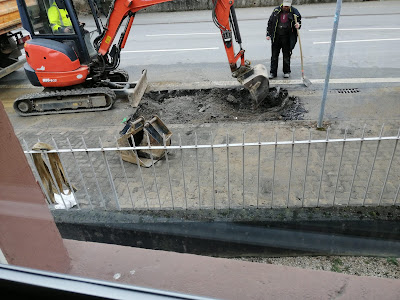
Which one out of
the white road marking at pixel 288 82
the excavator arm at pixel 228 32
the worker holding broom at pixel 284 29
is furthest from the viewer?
the white road marking at pixel 288 82

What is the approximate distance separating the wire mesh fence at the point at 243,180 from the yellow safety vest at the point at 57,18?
130 inches

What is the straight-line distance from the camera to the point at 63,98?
702 centimetres

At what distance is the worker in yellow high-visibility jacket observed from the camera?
650 centimetres

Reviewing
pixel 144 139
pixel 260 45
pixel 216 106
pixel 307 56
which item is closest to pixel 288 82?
pixel 216 106

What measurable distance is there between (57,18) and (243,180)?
5592 mm

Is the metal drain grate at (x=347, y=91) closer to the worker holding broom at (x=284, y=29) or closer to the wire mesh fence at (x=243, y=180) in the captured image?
the worker holding broom at (x=284, y=29)

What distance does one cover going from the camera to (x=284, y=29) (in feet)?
24.6

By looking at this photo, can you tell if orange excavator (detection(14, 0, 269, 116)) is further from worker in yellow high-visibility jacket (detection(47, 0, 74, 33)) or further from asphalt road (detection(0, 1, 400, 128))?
asphalt road (detection(0, 1, 400, 128))

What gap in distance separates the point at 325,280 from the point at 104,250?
1.84 m

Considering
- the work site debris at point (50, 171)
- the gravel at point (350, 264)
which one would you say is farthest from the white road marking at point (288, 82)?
the gravel at point (350, 264)

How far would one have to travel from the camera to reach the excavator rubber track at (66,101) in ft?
22.6

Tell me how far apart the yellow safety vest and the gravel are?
20.1 ft

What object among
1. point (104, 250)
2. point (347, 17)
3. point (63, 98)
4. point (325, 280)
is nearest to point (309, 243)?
point (325, 280)

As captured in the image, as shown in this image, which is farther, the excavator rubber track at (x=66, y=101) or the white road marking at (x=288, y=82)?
the white road marking at (x=288, y=82)
